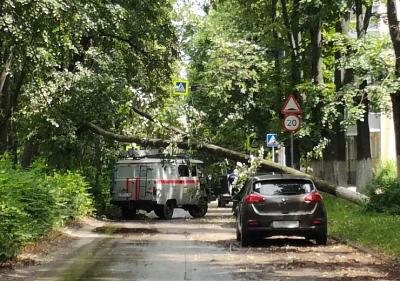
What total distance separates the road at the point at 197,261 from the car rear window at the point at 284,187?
1185 mm

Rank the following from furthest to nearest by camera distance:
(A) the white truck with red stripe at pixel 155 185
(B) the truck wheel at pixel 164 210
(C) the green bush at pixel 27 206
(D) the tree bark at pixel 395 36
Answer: (B) the truck wheel at pixel 164 210 < (A) the white truck with red stripe at pixel 155 185 < (D) the tree bark at pixel 395 36 < (C) the green bush at pixel 27 206

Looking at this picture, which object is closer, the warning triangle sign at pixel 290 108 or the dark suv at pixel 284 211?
the dark suv at pixel 284 211

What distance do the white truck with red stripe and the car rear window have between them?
10.0 m

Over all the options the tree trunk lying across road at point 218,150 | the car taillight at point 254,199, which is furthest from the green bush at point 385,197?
the car taillight at point 254,199

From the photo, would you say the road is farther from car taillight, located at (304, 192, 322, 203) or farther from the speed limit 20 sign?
the speed limit 20 sign

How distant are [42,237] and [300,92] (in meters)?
12.0

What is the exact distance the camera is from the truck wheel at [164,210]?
81.5ft

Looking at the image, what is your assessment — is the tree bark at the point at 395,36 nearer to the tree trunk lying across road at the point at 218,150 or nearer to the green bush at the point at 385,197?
the green bush at the point at 385,197

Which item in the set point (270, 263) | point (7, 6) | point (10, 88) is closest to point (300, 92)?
point (10, 88)

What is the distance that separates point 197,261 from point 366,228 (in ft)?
14.6

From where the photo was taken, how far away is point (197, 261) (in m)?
11.9

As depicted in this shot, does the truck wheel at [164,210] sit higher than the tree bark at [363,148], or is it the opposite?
the tree bark at [363,148]

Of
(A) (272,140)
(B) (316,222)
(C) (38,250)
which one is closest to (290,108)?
(B) (316,222)

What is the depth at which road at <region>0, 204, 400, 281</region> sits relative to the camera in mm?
10023
